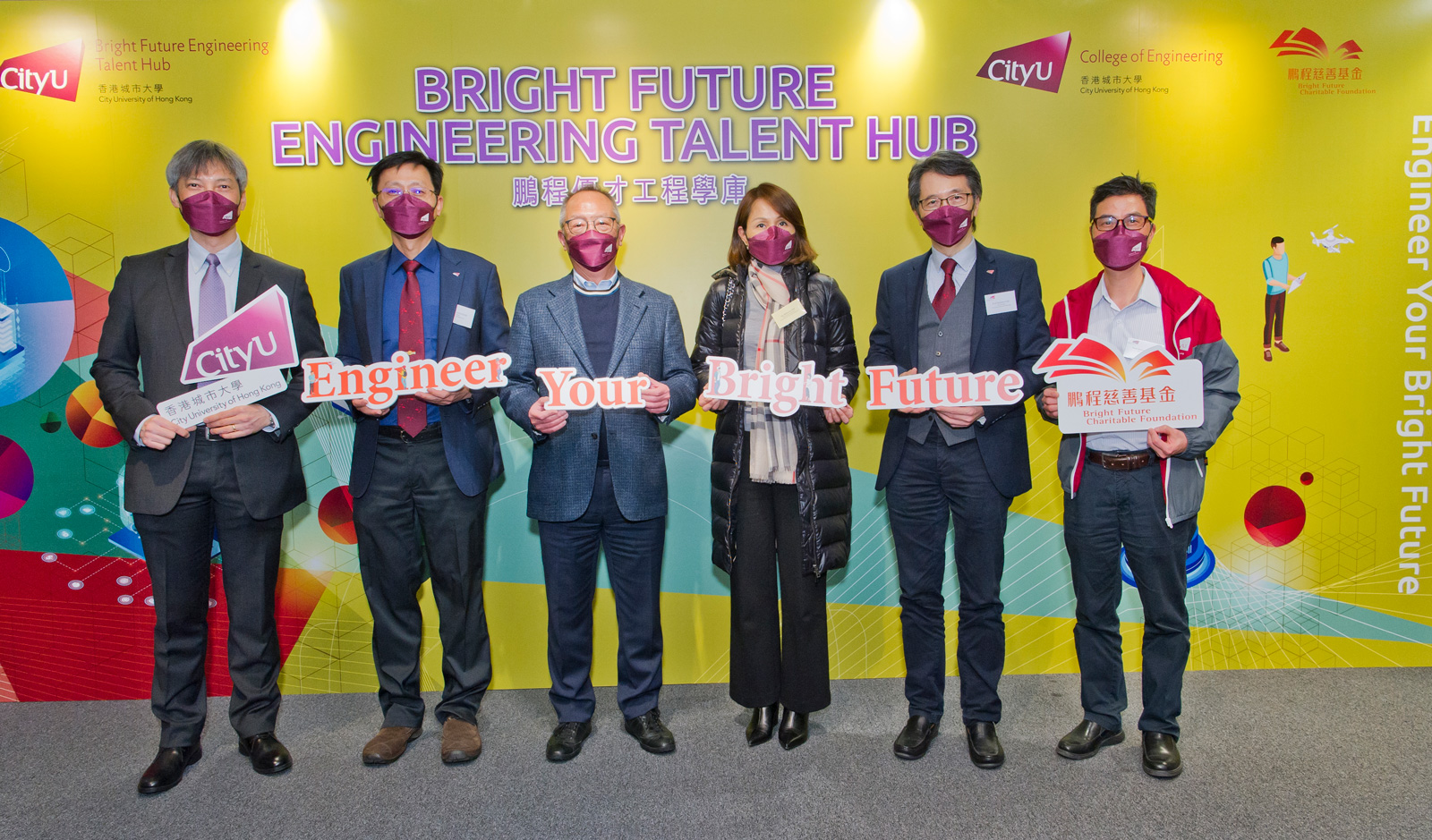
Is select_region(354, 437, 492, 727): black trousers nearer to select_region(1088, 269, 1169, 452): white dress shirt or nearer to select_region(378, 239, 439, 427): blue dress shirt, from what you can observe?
select_region(378, 239, 439, 427): blue dress shirt

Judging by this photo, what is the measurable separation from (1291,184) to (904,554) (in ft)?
7.88

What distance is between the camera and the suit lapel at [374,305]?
108 inches

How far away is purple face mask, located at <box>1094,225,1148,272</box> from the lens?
2.56 metres

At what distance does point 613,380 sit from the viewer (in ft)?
8.52

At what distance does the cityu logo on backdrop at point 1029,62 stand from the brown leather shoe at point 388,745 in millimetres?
3436

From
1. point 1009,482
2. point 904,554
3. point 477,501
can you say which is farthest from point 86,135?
→ point 1009,482

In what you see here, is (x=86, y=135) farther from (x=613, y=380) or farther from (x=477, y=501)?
(x=613, y=380)

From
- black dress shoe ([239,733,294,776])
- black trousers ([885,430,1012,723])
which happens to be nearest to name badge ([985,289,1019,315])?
black trousers ([885,430,1012,723])

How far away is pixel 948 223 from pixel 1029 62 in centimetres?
123

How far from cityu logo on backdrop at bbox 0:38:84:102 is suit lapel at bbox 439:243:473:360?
73.1 inches

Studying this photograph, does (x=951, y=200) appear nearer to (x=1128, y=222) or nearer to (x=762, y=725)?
(x=1128, y=222)

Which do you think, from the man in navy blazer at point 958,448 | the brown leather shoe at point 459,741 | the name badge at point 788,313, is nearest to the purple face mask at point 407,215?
the name badge at point 788,313

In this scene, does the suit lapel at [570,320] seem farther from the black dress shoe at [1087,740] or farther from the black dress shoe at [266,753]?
the black dress shoe at [1087,740]

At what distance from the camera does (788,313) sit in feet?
8.66
